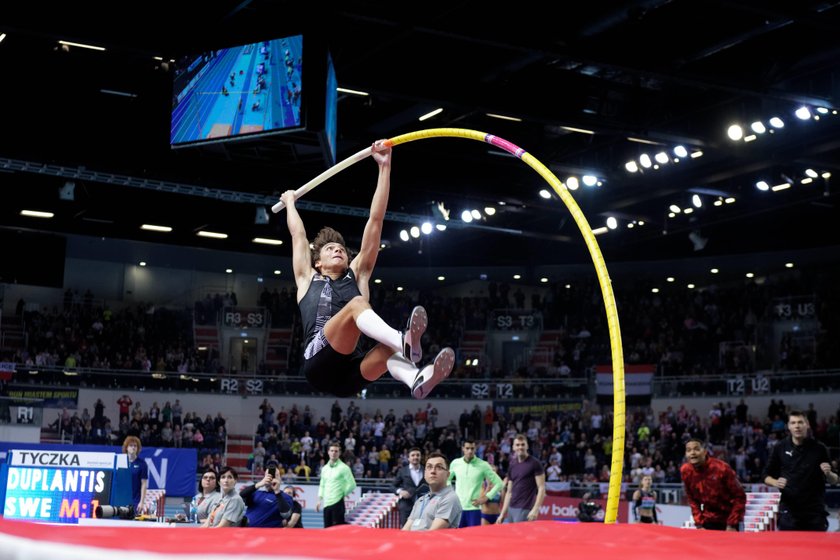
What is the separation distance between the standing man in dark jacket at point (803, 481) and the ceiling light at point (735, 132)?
32.1ft

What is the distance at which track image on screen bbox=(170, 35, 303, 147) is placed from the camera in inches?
436

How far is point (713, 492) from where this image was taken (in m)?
8.73

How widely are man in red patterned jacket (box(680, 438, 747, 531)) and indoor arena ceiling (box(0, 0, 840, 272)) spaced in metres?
6.41

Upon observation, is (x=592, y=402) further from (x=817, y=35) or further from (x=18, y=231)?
(x=18, y=231)

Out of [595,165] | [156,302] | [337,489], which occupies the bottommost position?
[337,489]

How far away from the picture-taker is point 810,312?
89.7 ft

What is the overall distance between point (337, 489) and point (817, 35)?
950 cm

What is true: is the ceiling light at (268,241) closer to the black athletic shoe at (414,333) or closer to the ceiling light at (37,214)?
the ceiling light at (37,214)

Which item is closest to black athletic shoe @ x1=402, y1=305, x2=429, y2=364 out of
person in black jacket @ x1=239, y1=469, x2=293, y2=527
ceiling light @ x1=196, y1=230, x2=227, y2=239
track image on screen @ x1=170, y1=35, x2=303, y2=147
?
person in black jacket @ x1=239, y1=469, x2=293, y2=527

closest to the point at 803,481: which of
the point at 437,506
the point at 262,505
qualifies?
the point at 437,506

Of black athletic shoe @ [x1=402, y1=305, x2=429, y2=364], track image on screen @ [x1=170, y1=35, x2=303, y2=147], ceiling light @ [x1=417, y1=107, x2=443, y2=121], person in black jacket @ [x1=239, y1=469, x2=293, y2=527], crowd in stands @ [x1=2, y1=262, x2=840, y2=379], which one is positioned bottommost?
person in black jacket @ [x1=239, y1=469, x2=293, y2=527]

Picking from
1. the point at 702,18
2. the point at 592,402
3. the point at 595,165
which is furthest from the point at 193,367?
the point at 702,18

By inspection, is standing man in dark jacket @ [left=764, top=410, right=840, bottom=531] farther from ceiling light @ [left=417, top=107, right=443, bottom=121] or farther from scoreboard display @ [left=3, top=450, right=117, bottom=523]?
ceiling light @ [left=417, top=107, right=443, bottom=121]

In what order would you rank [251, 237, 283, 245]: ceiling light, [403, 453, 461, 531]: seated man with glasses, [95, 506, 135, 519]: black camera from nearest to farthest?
[403, 453, 461, 531]: seated man with glasses, [95, 506, 135, 519]: black camera, [251, 237, 283, 245]: ceiling light
